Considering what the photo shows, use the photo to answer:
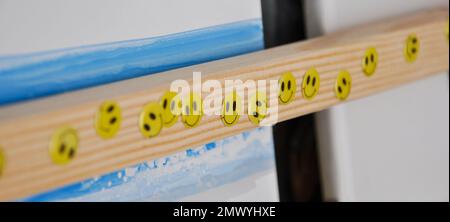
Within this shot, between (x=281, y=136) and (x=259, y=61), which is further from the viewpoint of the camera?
(x=281, y=136)

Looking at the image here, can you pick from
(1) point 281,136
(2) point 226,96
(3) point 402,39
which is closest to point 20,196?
(2) point 226,96

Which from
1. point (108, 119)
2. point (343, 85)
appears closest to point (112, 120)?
point (108, 119)

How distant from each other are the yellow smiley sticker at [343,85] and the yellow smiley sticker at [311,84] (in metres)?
0.03

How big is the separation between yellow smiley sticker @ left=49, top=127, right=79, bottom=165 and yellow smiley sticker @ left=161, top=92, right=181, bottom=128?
9 cm

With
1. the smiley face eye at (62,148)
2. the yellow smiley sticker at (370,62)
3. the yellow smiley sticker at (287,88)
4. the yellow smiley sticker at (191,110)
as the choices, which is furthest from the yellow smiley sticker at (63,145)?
the yellow smiley sticker at (370,62)

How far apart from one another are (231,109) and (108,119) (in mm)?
132

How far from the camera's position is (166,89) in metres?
0.58

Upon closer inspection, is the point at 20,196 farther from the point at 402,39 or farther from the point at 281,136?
the point at 402,39

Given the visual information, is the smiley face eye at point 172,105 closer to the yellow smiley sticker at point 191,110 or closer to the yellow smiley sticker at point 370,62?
the yellow smiley sticker at point 191,110

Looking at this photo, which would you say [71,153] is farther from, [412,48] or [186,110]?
[412,48]

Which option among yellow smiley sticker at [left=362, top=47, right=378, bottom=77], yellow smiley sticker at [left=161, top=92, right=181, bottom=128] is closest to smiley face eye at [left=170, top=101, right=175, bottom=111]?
yellow smiley sticker at [left=161, top=92, right=181, bottom=128]

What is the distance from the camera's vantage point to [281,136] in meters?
0.77
